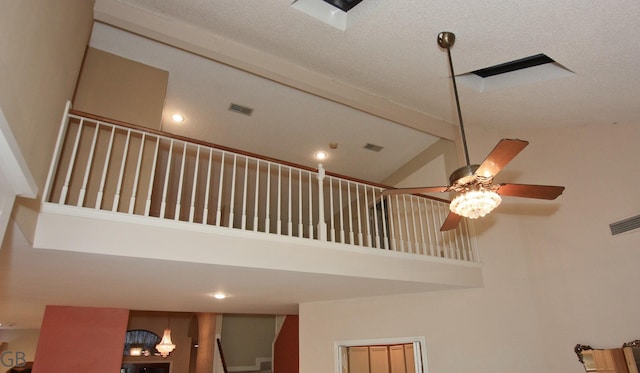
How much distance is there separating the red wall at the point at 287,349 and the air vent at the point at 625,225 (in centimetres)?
535

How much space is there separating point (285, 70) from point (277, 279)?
2.25 meters

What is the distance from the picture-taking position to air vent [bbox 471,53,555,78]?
3.74 metres

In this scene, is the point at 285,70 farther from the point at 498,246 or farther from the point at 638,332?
the point at 638,332

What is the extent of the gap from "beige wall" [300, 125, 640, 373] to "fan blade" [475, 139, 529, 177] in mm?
2282

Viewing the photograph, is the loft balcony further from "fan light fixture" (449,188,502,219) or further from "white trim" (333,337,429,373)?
"fan light fixture" (449,188,502,219)

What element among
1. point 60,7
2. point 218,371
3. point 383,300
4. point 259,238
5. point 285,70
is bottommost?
point 218,371

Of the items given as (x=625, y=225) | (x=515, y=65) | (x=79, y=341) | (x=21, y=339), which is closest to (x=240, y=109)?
(x=515, y=65)

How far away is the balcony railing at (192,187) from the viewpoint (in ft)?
10.3

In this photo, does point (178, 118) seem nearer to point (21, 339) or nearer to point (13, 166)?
point (13, 166)

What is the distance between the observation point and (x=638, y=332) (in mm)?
3617

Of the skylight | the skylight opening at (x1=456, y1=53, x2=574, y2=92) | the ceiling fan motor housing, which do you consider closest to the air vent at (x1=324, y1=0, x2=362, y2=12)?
the skylight

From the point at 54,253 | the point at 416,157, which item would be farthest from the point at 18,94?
the point at 416,157

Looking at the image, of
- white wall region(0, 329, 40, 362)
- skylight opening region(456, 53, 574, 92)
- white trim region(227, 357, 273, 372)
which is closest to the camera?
skylight opening region(456, 53, 574, 92)

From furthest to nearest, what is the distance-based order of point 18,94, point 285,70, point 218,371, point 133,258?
point 218,371, point 285,70, point 133,258, point 18,94
